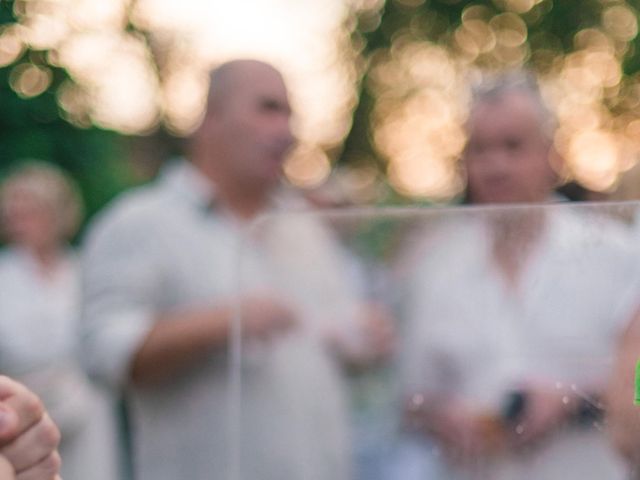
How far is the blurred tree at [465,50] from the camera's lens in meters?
12.1

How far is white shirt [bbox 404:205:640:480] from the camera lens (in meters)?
1.74

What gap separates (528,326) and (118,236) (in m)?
1.51

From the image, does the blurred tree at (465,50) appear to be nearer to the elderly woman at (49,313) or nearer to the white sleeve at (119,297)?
the elderly woman at (49,313)

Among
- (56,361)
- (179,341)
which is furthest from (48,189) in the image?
(179,341)

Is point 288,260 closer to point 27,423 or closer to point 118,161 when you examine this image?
point 27,423

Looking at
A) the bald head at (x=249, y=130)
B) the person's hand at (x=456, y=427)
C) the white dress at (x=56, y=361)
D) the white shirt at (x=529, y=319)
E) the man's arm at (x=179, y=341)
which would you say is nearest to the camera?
the white shirt at (x=529, y=319)

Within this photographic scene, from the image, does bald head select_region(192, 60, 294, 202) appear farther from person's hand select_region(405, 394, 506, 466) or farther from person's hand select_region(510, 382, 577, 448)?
person's hand select_region(510, 382, 577, 448)

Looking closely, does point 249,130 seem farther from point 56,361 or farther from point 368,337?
point 56,361

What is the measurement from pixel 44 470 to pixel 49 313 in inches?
129

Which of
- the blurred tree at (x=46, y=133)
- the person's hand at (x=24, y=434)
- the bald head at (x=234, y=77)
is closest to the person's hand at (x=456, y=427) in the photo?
the person's hand at (x=24, y=434)

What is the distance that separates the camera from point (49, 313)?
192 inches

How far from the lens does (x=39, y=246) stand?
5.12 meters

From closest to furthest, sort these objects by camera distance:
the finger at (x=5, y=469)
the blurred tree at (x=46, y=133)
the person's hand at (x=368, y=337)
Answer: the finger at (x=5, y=469), the person's hand at (x=368, y=337), the blurred tree at (x=46, y=133)

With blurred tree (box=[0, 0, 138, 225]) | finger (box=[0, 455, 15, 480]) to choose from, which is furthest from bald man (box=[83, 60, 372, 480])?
blurred tree (box=[0, 0, 138, 225])
